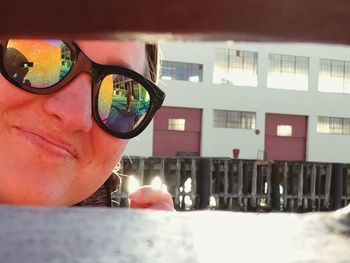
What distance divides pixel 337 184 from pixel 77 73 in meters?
8.20

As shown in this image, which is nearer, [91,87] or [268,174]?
[91,87]

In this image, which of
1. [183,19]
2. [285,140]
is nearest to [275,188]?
[285,140]

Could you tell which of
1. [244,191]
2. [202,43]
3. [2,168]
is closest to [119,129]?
[2,168]

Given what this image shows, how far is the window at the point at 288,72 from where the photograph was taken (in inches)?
659

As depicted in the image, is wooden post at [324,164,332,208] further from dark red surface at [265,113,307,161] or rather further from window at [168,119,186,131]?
dark red surface at [265,113,307,161]

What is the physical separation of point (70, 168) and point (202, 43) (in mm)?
649

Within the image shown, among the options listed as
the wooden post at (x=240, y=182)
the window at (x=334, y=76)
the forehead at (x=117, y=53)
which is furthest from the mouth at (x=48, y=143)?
the window at (x=334, y=76)

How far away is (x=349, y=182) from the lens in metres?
8.62

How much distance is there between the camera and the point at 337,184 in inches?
338

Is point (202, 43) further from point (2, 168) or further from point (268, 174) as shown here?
point (268, 174)

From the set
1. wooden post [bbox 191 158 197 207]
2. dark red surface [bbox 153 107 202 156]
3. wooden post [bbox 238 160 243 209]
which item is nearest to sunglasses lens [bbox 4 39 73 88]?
wooden post [bbox 191 158 197 207]

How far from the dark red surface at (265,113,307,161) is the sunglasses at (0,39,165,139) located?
15.5 m

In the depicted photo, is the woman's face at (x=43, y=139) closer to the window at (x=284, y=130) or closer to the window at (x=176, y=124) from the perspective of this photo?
the window at (x=176, y=124)

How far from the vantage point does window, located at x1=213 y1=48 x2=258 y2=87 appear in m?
16.3
